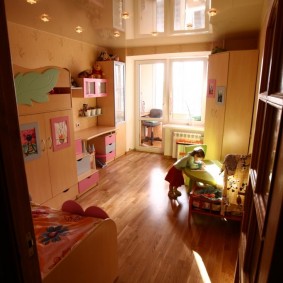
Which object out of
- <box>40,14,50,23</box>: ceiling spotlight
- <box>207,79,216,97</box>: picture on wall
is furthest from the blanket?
<box>207,79,216,97</box>: picture on wall

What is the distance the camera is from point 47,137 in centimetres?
268

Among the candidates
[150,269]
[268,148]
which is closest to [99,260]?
[150,269]

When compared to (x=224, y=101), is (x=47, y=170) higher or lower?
lower

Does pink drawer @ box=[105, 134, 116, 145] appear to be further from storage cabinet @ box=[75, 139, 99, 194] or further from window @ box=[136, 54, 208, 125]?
window @ box=[136, 54, 208, 125]

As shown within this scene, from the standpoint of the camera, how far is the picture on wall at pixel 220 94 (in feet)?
11.5

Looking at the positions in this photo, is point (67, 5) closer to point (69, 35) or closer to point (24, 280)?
point (69, 35)

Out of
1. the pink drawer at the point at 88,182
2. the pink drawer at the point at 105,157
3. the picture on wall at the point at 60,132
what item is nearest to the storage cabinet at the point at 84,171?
the pink drawer at the point at 88,182

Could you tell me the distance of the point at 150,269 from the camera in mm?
1995

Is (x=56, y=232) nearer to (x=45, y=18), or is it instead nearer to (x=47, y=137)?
(x=47, y=137)

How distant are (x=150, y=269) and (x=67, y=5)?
2.77m

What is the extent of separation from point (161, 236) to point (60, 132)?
5.89 ft

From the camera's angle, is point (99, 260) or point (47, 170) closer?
point (99, 260)

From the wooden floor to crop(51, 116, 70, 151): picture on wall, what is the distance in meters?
0.90

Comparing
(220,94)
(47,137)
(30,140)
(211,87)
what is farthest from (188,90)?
(30,140)
